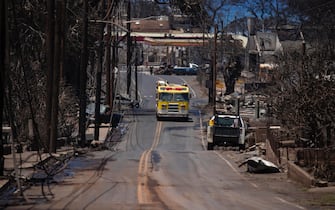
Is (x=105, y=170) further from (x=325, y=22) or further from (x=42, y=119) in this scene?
(x=325, y=22)

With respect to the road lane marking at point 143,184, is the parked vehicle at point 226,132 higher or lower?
lower

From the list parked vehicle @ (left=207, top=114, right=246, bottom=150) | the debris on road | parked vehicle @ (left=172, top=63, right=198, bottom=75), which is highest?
parked vehicle @ (left=172, top=63, right=198, bottom=75)

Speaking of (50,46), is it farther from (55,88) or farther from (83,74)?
(83,74)

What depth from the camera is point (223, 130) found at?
138ft

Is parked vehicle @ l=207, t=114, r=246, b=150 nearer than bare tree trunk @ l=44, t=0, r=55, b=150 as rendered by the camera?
No

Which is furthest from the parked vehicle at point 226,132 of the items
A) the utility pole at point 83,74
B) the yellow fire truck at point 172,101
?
the yellow fire truck at point 172,101

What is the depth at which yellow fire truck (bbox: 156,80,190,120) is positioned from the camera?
6003 centimetres

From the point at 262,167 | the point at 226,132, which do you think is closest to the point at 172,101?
the point at 226,132

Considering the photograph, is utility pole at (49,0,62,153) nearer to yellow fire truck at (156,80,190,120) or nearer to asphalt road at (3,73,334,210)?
asphalt road at (3,73,334,210)

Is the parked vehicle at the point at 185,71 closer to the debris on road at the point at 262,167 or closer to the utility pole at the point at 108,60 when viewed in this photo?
the utility pole at the point at 108,60

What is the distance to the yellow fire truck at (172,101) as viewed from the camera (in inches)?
2363

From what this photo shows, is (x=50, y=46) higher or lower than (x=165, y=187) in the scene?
higher

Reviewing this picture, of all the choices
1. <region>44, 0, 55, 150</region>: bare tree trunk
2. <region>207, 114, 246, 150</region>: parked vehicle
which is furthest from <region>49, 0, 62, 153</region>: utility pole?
<region>207, 114, 246, 150</region>: parked vehicle

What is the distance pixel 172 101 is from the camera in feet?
196
